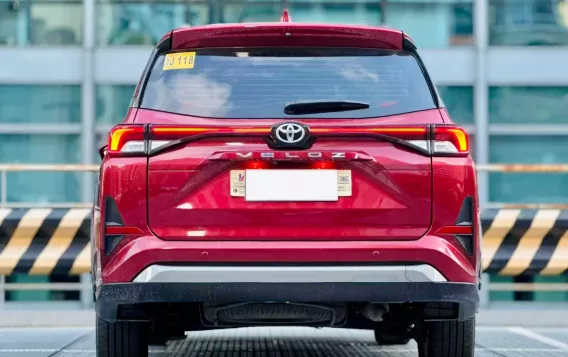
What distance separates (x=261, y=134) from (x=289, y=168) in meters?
0.19

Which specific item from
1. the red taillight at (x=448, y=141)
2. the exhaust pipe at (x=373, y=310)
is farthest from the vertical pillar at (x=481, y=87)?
the red taillight at (x=448, y=141)

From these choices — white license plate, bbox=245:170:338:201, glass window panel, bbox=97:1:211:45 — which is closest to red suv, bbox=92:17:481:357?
white license plate, bbox=245:170:338:201

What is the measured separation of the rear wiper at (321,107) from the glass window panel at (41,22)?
40.4 feet

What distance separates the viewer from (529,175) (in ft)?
55.4

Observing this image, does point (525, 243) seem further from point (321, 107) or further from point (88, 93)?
point (88, 93)

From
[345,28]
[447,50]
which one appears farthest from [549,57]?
[345,28]

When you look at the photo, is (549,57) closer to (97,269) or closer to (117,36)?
(117,36)

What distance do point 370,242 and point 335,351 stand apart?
3.15 metres

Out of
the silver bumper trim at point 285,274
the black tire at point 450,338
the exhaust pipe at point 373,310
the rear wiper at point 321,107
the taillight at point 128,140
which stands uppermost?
the rear wiper at point 321,107

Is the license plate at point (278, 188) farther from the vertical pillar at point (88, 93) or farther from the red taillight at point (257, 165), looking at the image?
the vertical pillar at point (88, 93)

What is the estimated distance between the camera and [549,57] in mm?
16750

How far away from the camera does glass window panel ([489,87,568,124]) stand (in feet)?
55.6

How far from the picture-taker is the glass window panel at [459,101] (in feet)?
55.3

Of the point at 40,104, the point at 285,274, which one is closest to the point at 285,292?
the point at 285,274
